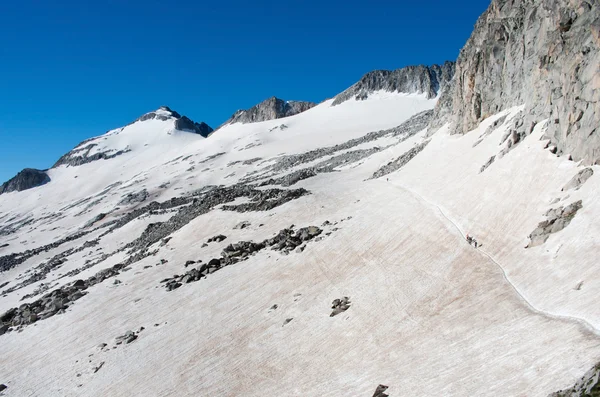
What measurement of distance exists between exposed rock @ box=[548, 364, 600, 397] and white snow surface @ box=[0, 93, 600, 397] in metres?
0.83

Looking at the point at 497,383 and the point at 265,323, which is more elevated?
the point at 265,323

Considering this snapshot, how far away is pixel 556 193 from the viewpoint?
23.7 metres

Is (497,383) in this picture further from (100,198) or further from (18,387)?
(100,198)

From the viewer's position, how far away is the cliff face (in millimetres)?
24047

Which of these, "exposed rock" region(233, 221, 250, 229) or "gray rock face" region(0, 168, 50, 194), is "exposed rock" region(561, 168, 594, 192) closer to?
"exposed rock" region(233, 221, 250, 229)

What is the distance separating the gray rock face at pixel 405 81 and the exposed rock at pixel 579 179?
495 feet

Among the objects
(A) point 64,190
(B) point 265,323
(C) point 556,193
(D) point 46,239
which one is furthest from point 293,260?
(A) point 64,190

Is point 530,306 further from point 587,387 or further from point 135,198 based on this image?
point 135,198

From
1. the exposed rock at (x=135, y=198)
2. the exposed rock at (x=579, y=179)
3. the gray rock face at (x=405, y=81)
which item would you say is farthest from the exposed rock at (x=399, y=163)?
the gray rock face at (x=405, y=81)

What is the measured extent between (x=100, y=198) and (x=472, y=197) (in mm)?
117699

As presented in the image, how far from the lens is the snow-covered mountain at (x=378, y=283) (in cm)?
1673

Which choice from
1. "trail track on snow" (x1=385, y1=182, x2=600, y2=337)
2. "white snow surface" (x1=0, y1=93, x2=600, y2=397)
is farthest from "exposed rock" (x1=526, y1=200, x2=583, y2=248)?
"trail track on snow" (x1=385, y1=182, x2=600, y2=337)

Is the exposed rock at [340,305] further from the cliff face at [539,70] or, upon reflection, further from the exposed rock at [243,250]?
the cliff face at [539,70]

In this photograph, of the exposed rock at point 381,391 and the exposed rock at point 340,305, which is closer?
the exposed rock at point 381,391
